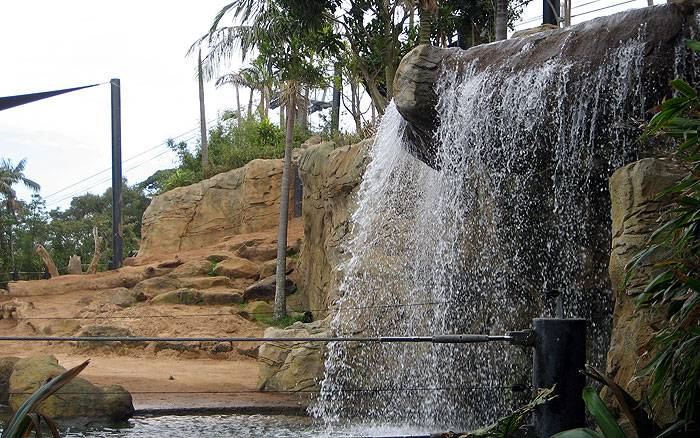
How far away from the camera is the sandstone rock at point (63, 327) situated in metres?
14.7

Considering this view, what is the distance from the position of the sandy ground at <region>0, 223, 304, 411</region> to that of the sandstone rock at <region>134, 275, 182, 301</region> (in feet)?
1.21

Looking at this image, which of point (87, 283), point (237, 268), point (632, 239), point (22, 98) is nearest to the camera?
point (22, 98)

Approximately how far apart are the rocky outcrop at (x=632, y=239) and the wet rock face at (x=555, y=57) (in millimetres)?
1144

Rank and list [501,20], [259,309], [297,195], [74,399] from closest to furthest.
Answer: [74,399] → [501,20] → [259,309] → [297,195]

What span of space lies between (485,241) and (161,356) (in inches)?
324

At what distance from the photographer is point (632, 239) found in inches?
169

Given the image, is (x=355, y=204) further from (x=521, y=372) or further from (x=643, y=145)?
(x=643, y=145)

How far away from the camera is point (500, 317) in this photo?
278 inches

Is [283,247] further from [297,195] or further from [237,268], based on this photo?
[297,195]

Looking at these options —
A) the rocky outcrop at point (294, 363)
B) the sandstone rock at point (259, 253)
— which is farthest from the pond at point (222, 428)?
the sandstone rock at point (259, 253)

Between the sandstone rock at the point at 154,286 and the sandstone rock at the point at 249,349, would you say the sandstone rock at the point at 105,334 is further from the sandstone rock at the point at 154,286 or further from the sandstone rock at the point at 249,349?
the sandstone rock at the point at 154,286

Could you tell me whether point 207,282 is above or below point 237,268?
below

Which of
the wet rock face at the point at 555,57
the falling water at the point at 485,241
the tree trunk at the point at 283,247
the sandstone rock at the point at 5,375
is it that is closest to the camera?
the wet rock face at the point at 555,57

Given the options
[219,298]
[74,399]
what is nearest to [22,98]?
[74,399]
